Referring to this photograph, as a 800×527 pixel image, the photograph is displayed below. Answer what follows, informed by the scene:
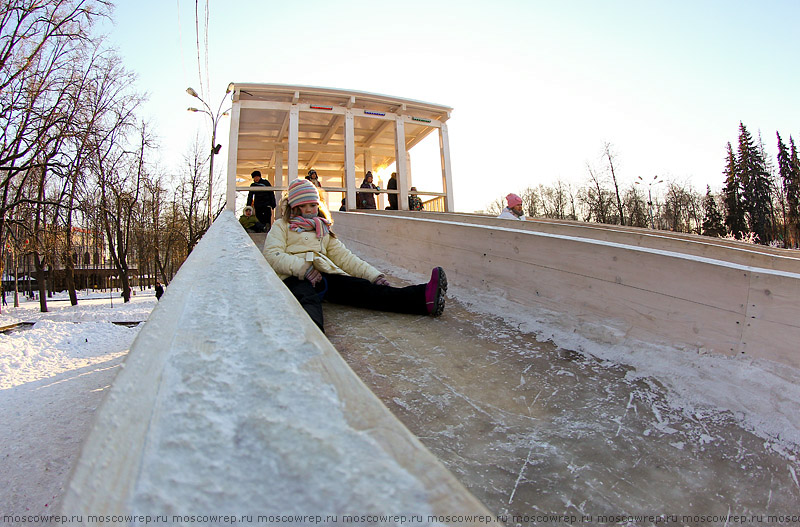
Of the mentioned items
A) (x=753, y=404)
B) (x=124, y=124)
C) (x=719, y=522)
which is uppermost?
(x=124, y=124)

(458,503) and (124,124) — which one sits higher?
(124,124)

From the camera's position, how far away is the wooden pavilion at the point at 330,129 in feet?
32.1

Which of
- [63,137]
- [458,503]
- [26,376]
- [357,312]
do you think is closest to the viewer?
[458,503]

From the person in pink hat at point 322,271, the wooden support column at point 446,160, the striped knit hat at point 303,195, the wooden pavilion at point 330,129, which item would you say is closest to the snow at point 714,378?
the person in pink hat at point 322,271

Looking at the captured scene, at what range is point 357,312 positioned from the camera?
3697 mm

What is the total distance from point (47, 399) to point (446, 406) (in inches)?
213

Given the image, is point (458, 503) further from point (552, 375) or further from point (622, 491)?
point (552, 375)

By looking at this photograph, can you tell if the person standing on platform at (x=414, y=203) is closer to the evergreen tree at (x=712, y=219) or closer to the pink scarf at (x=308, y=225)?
the pink scarf at (x=308, y=225)

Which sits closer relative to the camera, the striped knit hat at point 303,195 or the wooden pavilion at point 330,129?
the striped knit hat at point 303,195

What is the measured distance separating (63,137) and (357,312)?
15696 millimetres

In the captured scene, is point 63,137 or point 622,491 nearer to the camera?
A: point 622,491

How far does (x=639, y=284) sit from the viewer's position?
8.90 feet

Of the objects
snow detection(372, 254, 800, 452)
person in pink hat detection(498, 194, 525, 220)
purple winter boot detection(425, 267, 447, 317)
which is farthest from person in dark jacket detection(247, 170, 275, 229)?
snow detection(372, 254, 800, 452)

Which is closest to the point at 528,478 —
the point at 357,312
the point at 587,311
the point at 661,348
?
the point at 661,348
